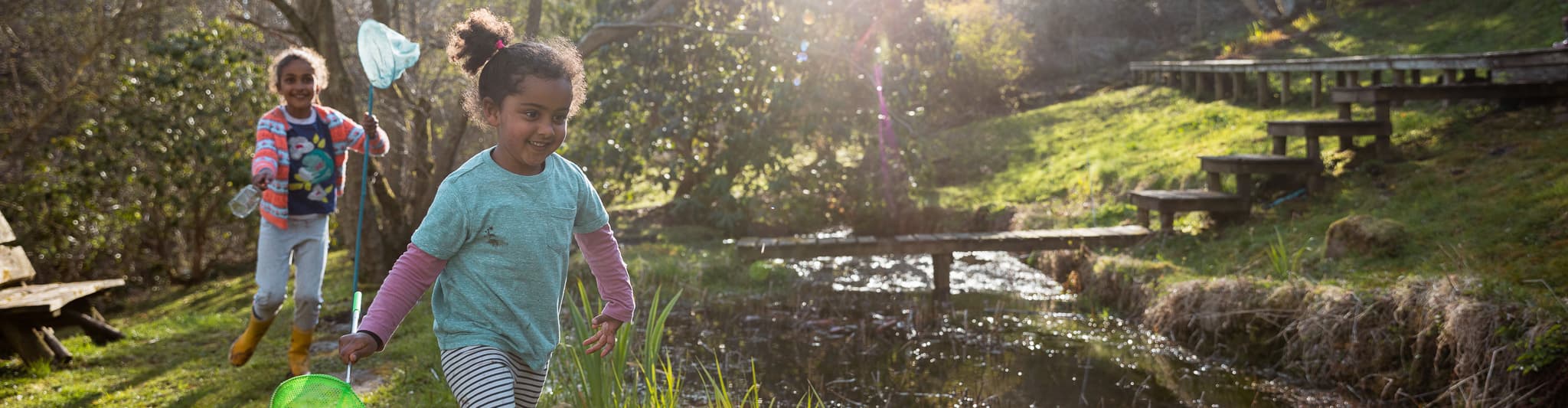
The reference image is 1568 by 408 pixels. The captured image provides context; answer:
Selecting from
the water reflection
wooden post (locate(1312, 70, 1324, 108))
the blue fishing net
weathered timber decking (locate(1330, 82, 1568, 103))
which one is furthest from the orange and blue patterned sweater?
wooden post (locate(1312, 70, 1324, 108))

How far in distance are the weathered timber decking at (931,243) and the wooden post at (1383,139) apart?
70.5 inches

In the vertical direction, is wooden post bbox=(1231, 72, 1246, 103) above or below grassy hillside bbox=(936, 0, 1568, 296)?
above

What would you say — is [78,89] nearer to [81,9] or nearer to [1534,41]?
[81,9]

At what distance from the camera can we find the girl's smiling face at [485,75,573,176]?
8.83 ft

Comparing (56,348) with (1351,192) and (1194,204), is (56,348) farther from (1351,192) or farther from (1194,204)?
(1351,192)

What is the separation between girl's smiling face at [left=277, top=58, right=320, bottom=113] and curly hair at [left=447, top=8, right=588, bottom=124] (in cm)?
202

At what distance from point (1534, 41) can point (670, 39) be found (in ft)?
28.6

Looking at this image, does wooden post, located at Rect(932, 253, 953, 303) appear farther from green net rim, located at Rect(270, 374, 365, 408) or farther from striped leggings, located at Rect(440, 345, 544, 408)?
green net rim, located at Rect(270, 374, 365, 408)

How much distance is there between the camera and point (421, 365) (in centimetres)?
543

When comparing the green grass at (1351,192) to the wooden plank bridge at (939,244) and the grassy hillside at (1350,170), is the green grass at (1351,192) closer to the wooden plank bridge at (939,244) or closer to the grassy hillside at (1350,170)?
the grassy hillside at (1350,170)

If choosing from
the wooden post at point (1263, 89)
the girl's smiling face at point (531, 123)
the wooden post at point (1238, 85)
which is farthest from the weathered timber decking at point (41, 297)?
the wooden post at point (1238, 85)

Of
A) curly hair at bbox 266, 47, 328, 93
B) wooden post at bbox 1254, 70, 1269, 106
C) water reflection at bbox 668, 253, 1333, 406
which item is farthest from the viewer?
wooden post at bbox 1254, 70, 1269, 106

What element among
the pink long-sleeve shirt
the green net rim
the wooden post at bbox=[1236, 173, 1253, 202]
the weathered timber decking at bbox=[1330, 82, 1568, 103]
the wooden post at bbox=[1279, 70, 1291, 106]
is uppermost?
the wooden post at bbox=[1279, 70, 1291, 106]

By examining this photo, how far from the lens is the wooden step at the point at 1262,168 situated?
7926mm
